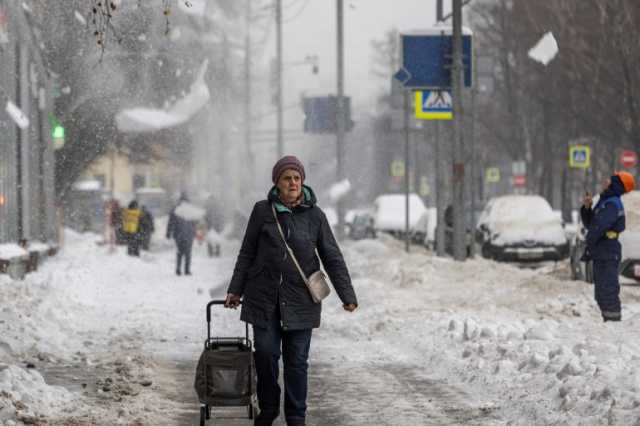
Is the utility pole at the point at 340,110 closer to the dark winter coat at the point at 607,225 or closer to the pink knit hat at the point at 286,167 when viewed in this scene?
the dark winter coat at the point at 607,225

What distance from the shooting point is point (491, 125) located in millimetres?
65812

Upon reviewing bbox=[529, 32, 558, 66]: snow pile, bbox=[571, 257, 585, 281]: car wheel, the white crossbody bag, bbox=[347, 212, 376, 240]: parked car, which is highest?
bbox=[529, 32, 558, 66]: snow pile

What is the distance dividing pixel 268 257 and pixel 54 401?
2164 millimetres

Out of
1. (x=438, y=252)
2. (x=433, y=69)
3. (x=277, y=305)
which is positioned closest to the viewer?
(x=277, y=305)

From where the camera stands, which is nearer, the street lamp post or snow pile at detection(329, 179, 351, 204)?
snow pile at detection(329, 179, 351, 204)

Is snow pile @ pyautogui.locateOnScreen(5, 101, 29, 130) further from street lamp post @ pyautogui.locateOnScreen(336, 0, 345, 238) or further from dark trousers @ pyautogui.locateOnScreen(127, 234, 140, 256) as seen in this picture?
street lamp post @ pyautogui.locateOnScreen(336, 0, 345, 238)

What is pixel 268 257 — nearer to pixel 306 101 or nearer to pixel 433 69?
pixel 433 69

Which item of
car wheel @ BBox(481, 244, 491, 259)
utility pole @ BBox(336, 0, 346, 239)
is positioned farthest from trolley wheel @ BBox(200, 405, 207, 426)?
utility pole @ BBox(336, 0, 346, 239)

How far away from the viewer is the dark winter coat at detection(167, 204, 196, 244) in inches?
1105

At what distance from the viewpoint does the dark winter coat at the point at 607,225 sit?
1480 cm

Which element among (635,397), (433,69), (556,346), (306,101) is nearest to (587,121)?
(306,101)

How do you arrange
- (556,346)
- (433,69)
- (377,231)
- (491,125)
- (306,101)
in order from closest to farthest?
(556,346), (433,69), (306,101), (377,231), (491,125)

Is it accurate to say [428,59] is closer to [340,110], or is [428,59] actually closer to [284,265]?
[340,110]

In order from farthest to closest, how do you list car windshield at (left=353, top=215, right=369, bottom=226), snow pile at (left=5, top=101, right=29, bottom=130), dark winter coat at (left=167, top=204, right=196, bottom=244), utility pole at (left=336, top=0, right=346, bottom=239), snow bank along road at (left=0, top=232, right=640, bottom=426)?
car windshield at (left=353, top=215, right=369, bottom=226) < utility pole at (left=336, top=0, right=346, bottom=239) < dark winter coat at (left=167, top=204, right=196, bottom=244) < snow pile at (left=5, top=101, right=29, bottom=130) < snow bank along road at (left=0, top=232, right=640, bottom=426)
